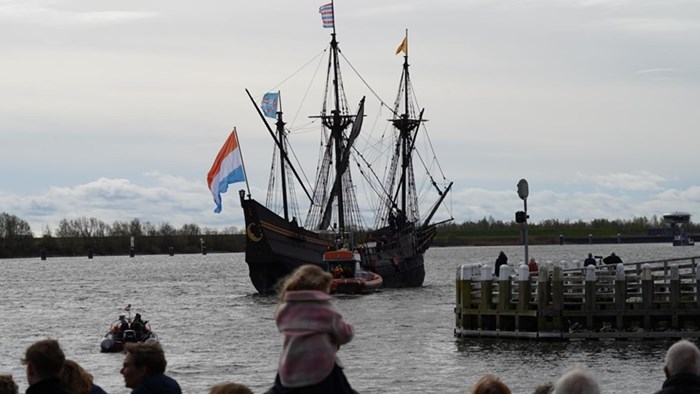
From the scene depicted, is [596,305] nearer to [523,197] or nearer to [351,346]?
[523,197]

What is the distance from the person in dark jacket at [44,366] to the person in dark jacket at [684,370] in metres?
4.67

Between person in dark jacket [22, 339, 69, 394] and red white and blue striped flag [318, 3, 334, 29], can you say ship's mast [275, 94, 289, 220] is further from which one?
person in dark jacket [22, 339, 69, 394]

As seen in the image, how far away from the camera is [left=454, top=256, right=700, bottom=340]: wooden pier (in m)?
39.6

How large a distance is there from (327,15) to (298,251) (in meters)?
19.0

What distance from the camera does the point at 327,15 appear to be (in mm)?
98125

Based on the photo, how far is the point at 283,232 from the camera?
87688mm

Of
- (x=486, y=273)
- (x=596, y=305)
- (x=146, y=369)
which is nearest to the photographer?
(x=146, y=369)

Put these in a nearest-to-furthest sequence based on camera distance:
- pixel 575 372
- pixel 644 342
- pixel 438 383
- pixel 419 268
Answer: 1. pixel 575 372
2. pixel 438 383
3. pixel 644 342
4. pixel 419 268

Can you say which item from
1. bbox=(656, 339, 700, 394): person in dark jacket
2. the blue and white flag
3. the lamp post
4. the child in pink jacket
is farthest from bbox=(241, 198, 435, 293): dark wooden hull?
the child in pink jacket

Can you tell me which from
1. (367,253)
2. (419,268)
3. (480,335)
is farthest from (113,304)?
(480,335)

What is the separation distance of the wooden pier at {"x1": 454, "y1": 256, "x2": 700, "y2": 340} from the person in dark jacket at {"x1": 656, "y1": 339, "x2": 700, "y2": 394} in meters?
28.9

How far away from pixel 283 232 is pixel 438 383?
2082 inches

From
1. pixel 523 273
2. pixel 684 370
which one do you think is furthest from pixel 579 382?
pixel 523 273

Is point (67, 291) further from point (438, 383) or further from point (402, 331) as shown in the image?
point (438, 383)
